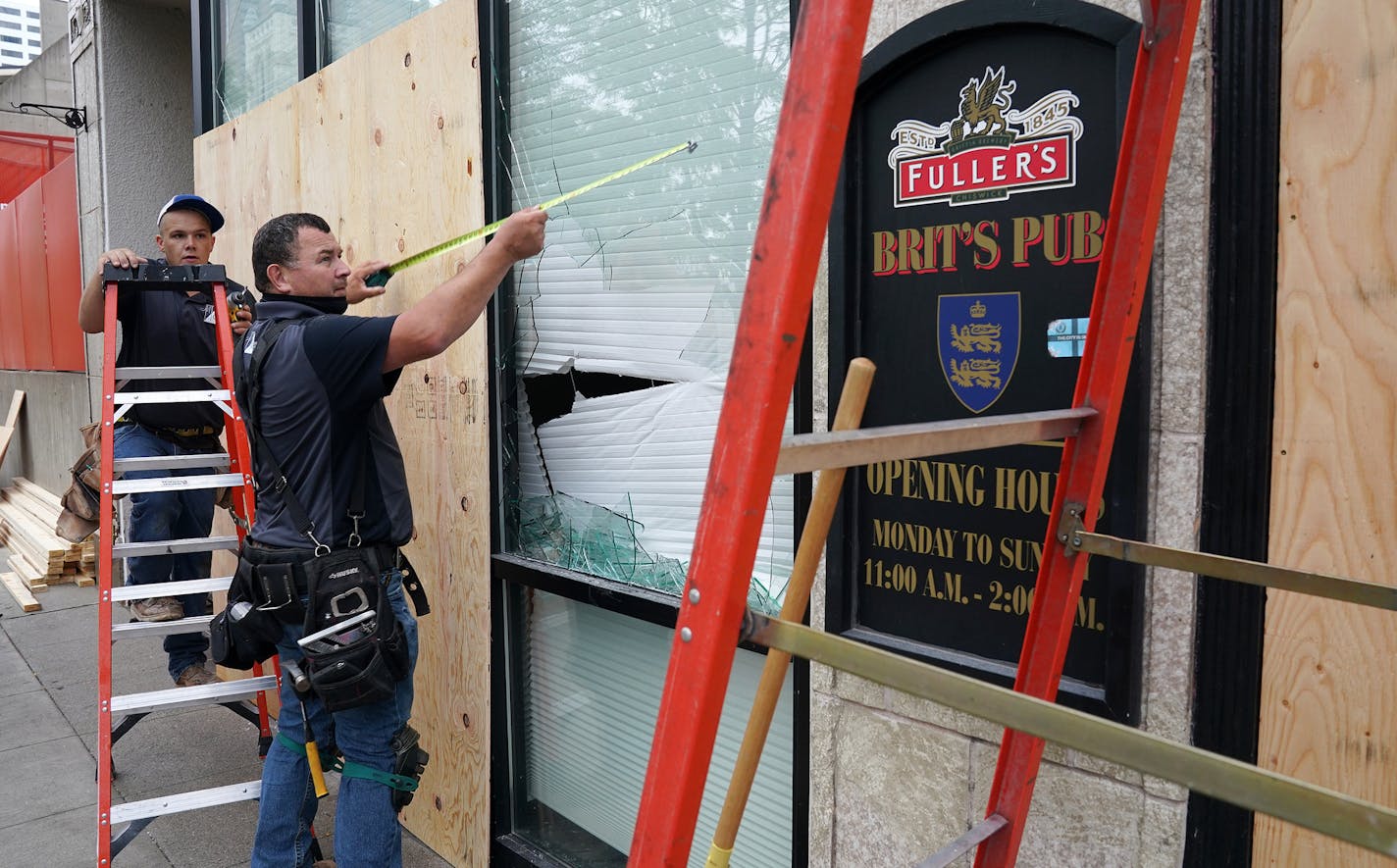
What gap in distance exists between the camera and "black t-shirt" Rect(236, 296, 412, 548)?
9.12 ft

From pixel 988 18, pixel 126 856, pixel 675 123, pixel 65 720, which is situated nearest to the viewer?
pixel 988 18

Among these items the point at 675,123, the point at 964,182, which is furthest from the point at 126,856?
the point at 964,182

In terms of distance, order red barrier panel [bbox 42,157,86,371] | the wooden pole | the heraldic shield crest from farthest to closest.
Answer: red barrier panel [bbox 42,157,86,371] → the heraldic shield crest → the wooden pole

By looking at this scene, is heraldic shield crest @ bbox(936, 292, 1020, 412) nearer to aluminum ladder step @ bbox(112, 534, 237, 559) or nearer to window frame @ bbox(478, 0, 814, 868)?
window frame @ bbox(478, 0, 814, 868)

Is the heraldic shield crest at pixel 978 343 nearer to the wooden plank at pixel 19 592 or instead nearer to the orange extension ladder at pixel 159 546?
the orange extension ladder at pixel 159 546

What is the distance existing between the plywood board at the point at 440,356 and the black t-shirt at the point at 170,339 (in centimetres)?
81

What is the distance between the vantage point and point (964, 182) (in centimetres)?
209

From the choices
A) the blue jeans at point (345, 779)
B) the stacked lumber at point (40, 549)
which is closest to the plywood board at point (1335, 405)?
the blue jeans at point (345, 779)

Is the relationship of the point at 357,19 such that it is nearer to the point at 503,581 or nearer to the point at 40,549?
the point at 503,581

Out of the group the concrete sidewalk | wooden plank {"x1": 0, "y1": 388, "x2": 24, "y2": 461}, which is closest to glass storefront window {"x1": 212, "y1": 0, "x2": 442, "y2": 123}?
the concrete sidewalk

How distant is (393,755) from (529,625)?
795mm

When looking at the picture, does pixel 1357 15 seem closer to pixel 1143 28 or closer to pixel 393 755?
pixel 1143 28

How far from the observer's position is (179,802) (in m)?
3.38

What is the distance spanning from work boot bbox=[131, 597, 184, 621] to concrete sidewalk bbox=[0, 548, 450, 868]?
794 mm
